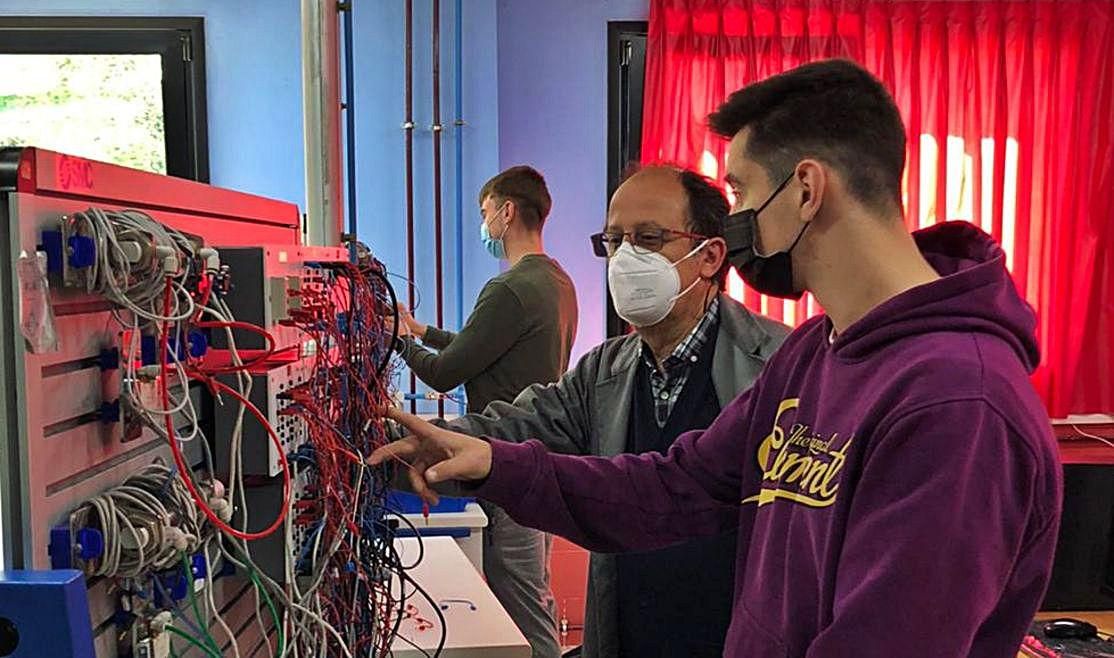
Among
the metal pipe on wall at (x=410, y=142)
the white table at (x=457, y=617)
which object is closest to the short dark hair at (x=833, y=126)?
the white table at (x=457, y=617)

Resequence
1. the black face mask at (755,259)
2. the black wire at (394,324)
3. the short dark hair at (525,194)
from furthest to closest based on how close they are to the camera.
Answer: the short dark hair at (525,194), the black wire at (394,324), the black face mask at (755,259)

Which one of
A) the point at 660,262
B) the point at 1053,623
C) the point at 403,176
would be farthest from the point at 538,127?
the point at 1053,623

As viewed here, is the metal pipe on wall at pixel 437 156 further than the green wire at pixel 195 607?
Yes

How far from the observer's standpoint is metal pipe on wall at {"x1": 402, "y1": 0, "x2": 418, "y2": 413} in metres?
3.31

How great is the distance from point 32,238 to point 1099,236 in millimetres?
3889

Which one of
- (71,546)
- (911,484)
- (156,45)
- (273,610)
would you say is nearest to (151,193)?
(71,546)

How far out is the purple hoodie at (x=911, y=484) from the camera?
0.86m

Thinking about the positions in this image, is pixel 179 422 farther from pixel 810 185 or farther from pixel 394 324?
pixel 810 185

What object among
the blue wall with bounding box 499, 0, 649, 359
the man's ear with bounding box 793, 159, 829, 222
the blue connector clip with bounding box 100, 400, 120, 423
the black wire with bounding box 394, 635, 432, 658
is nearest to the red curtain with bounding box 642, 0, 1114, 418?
the blue wall with bounding box 499, 0, 649, 359

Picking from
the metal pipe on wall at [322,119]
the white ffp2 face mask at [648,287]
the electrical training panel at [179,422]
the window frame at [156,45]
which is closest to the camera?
the electrical training panel at [179,422]

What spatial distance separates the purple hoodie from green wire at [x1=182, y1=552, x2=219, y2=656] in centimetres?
62

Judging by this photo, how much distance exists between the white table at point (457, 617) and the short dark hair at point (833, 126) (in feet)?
3.27

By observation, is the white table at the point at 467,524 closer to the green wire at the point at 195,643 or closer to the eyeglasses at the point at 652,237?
the eyeglasses at the point at 652,237

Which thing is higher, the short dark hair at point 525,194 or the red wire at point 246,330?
the short dark hair at point 525,194
